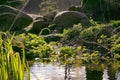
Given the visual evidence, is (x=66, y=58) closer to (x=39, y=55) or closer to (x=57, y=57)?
(x=57, y=57)

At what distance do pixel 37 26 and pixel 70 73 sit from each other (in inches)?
412

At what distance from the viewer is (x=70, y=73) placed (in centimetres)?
1248

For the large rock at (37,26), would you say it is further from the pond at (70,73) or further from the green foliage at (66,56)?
the pond at (70,73)

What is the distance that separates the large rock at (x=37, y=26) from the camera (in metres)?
22.4

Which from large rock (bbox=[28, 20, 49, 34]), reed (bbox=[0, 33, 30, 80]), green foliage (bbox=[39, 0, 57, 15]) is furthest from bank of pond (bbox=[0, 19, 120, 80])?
reed (bbox=[0, 33, 30, 80])

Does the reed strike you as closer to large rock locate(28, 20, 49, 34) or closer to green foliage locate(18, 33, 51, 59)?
green foliage locate(18, 33, 51, 59)

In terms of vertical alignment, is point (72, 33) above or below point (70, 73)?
above

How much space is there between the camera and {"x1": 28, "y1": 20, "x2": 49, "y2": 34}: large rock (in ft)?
73.6

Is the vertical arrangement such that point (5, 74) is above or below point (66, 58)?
above

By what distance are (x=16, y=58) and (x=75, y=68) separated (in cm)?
1021

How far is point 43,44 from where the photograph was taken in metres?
16.6

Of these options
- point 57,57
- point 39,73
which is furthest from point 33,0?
point 39,73

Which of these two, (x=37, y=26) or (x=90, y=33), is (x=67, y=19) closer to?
(x=37, y=26)

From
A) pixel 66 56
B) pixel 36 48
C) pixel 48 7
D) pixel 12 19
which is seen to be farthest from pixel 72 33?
pixel 48 7
